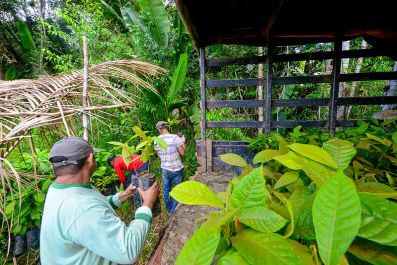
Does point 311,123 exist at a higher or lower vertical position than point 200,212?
higher

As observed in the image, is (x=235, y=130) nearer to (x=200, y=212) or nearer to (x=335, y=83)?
(x=335, y=83)

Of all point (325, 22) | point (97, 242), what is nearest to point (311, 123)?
point (325, 22)

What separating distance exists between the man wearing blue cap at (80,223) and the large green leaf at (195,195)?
0.89 meters

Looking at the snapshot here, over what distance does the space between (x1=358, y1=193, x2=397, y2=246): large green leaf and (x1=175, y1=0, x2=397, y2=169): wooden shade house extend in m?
2.35

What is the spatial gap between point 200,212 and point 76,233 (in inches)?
71.1

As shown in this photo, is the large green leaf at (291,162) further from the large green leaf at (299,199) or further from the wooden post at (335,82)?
the wooden post at (335,82)

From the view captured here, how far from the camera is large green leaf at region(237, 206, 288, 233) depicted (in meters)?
0.50

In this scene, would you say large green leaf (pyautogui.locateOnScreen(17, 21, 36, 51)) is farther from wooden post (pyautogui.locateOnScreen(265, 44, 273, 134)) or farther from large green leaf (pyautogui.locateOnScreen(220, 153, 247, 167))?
large green leaf (pyautogui.locateOnScreen(220, 153, 247, 167))

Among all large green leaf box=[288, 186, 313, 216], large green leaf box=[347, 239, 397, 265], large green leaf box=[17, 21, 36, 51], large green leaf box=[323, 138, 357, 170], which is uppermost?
large green leaf box=[17, 21, 36, 51]

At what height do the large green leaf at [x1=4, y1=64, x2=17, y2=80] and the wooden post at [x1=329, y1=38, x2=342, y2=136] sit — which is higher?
the large green leaf at [x1=4, y1=64, x2=17, y2=80]

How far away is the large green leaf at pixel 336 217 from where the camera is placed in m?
0.40

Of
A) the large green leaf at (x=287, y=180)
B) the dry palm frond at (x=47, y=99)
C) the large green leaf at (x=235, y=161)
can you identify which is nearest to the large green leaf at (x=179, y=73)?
the dry palm frond at (x=47, y=99)

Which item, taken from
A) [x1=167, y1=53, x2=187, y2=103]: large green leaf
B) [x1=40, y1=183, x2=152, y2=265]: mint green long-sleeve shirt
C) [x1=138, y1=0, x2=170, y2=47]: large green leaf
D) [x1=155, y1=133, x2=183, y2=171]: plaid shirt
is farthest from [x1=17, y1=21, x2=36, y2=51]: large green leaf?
[x1=40, y1=183, x2=152, y2=265]: mint green long-sleeve shirt

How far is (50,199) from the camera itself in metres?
1.50
